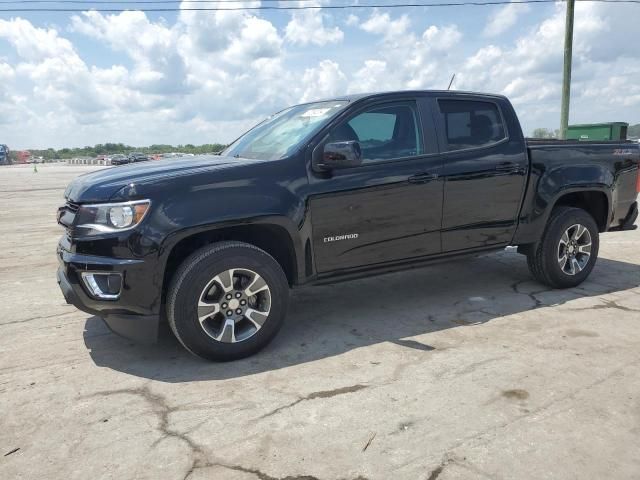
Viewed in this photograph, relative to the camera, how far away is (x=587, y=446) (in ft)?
8.87

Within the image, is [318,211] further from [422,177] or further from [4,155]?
[4,155]

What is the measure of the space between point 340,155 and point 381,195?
0.55 m

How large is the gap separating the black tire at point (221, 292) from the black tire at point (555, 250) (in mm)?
2810

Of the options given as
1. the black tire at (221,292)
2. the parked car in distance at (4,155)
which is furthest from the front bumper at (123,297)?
the parked car in distance at (4,155)

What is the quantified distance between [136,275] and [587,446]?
2.77 meters

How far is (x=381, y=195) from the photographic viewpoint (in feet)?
14.1

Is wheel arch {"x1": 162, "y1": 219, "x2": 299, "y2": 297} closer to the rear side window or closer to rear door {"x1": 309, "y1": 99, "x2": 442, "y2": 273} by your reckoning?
rear door {"x1": 309, "y1": 99, "x2": 442, "y2": 273}

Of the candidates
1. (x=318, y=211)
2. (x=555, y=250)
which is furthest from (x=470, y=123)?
(x=318, y=211)

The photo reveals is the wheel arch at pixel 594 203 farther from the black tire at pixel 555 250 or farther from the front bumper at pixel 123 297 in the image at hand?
the front bumper at pixel 123 297

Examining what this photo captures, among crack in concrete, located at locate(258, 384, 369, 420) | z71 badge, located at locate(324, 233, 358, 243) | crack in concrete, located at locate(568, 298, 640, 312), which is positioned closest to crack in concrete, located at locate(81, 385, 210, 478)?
crack in concrete, located at locate(258, 384, 369, 420)

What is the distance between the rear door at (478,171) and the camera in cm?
467

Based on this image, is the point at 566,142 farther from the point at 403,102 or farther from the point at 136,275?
the point at 136,275

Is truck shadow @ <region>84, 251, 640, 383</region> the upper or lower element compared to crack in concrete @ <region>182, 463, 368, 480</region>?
upper

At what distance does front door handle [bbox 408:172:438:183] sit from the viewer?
442 centimetres
